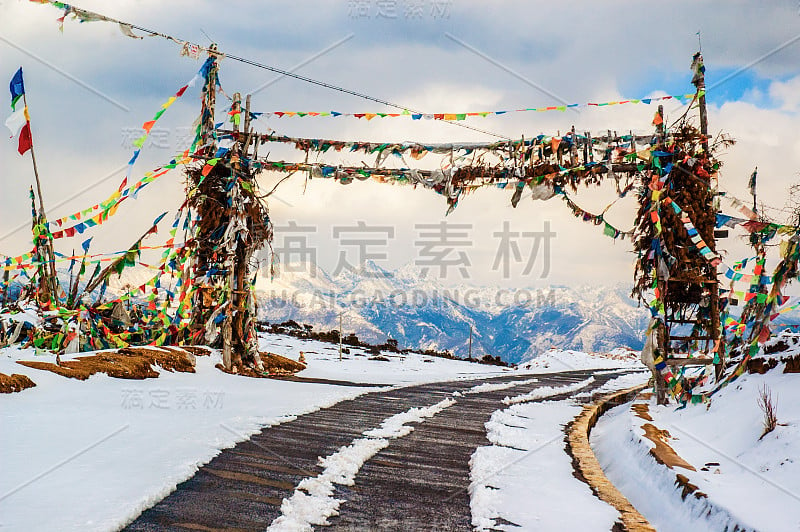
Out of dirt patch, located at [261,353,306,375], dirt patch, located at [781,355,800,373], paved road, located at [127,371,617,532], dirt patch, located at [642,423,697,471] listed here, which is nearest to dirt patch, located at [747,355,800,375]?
dirt patch, located at [781,355,800,373]

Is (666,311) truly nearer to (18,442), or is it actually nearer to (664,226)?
(664,226)

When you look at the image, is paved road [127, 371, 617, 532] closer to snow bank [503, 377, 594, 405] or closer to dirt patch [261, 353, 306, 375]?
snow bank [503, 377, 594, 405]

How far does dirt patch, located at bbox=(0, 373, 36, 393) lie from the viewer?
6.47 metres

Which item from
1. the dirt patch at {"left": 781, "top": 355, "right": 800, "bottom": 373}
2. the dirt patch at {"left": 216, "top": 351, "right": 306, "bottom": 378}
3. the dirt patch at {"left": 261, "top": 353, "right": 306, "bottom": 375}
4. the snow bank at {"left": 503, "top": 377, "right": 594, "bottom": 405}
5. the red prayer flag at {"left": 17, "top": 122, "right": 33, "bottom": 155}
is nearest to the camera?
the dirt patch at {"left": 781, "top": 355, "right": 800, "bottom": 373}

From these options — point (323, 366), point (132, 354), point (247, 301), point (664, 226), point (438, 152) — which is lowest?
point (323, 366)

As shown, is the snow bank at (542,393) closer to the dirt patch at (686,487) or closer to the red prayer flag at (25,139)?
the dirt patch at (686,487)

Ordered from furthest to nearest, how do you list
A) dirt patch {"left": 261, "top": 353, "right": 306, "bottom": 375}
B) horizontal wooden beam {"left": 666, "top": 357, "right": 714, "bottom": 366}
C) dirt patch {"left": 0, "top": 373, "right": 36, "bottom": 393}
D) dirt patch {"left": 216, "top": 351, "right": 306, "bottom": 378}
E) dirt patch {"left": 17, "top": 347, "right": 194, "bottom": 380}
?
1. dirt patch {"left": 261, "top": 353, "right": 306, "bottom": 375}
2. dirt patch {"left": 216, "top": 351, "right": 306, "bottom": 378}
3. horizontal wooden beam {"left": 666, "top": 357, "right": 714, "bottom": 366}
4. dirt patch {"left": 17, "top": 347, "right": 194, "bottom": 380}
5. dirt patch {"left": 0, "top": 373, "right": 36, "bottom": 393}

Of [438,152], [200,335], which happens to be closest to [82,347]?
[200,335]

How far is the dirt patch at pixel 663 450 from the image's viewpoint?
16.0 feet

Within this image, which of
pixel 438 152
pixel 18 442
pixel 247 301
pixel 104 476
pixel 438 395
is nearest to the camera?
pixel 104 476

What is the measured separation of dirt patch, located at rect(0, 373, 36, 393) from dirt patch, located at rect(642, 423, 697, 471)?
6.49 metres

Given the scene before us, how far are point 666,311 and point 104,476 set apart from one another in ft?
28.6

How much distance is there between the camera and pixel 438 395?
1154 cm

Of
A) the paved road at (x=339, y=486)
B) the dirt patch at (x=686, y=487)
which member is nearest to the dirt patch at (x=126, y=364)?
the paved road at (x=339, y=486)
